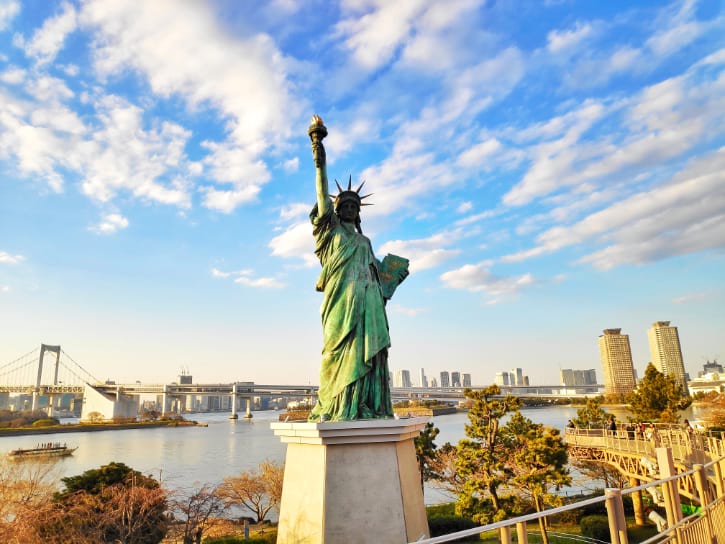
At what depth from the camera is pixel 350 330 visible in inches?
251

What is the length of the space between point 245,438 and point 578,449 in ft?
114

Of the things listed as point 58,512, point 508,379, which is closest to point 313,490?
point 58,512

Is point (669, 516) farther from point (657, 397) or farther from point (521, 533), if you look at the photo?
point (657, 397)

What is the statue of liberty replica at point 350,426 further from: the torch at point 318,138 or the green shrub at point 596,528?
the green shrub at point 596,528

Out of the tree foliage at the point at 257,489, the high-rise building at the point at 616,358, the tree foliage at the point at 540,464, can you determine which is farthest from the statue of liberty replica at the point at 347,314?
the high-rise building at the point at 616,358

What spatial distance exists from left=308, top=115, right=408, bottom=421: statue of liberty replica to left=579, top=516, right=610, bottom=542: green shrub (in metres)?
11.4

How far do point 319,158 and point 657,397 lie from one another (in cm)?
2382

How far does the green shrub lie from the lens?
1359 cm

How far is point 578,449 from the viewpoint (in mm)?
18438

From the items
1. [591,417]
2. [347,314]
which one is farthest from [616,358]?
[347,314]

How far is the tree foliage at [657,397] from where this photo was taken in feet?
73.1

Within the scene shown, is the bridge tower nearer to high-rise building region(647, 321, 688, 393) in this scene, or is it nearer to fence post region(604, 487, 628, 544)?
fence post region(604, 487, 628, 544)

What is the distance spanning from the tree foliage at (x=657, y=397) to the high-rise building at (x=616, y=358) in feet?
288

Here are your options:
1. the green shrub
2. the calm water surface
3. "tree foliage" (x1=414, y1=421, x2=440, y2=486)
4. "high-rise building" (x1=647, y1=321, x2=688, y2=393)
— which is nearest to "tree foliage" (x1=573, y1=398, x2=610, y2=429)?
the calm water surface
